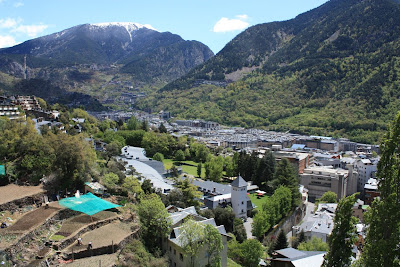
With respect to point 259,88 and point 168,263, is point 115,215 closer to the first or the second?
point 168,263

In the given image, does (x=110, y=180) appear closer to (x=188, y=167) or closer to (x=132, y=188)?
(x=132, y=188)

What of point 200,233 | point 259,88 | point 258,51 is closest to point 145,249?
point 200,233

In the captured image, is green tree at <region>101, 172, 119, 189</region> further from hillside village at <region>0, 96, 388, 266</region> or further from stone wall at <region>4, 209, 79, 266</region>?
stone wall at <region>4, 209, 79, 266</region>

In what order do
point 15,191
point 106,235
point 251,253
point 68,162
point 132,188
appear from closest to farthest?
point 106,235
point 15,191
point 68,162
point 251,253
point 132,188

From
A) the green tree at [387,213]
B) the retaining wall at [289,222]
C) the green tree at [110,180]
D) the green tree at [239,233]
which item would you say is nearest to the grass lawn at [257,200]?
the retaining wall at [289,222]

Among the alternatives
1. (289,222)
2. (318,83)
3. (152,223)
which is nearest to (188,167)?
(289,222)

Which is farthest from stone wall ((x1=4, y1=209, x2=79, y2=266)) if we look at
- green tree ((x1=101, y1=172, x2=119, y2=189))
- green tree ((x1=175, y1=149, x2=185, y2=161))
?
green tree ((x1=175, y1=149, x2=185, y2=161))
